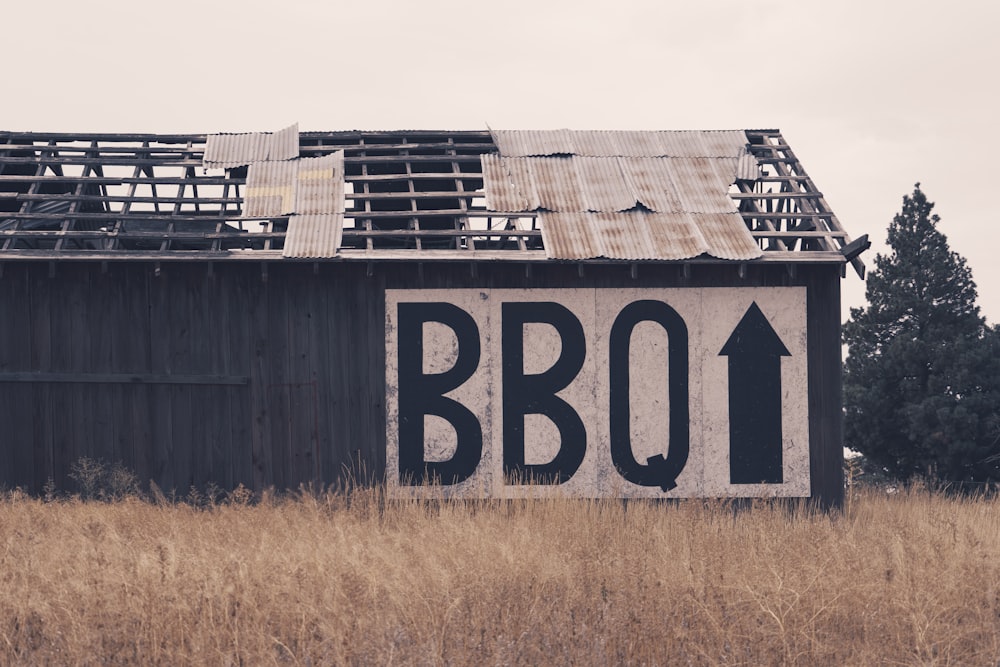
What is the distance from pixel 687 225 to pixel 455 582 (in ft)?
28.5

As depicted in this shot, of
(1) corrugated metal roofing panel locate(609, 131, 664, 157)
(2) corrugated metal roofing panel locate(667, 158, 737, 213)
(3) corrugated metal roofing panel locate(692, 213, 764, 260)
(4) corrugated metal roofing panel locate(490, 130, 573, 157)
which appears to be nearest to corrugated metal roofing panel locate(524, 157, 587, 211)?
(4) corrugated metal roofing panel locate(490, 130, 573, 157)

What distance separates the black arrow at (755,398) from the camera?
618 inches

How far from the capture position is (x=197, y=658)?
24.9ft

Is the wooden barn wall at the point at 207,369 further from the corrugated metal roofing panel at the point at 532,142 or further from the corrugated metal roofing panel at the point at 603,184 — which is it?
the corrugated metal roofing panel at the point at 532,142

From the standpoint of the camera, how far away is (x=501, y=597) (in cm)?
870

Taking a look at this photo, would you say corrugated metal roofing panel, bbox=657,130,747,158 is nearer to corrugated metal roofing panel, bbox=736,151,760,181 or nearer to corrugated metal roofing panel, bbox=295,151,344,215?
corrugated metal roofing panel, bbox=736,151,760,181

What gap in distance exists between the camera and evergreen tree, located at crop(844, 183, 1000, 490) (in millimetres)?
25125

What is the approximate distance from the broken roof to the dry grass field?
4876 millimetres

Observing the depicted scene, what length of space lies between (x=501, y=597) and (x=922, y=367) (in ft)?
68.3

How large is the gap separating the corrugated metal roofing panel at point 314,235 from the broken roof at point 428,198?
0.09 feet

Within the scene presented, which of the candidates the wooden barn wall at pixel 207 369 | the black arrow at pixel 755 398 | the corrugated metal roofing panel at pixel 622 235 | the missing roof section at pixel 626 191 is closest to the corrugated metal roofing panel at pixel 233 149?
the wooden barn wall at pixel 207 369

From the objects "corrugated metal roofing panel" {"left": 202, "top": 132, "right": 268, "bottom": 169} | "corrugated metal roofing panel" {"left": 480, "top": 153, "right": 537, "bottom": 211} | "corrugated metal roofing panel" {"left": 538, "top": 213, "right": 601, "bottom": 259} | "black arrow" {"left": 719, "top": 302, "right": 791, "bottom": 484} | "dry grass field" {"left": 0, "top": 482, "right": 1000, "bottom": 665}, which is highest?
"corrugated metal roofing panel" {"left": 202, "top": 132, "right": 268, "bottom": 169}

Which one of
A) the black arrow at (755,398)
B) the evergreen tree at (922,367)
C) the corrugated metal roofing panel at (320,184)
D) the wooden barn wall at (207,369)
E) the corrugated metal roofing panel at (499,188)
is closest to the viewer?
the wooden barn wall at (207,369)

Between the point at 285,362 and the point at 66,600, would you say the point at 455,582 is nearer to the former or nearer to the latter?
the point at 66,600
